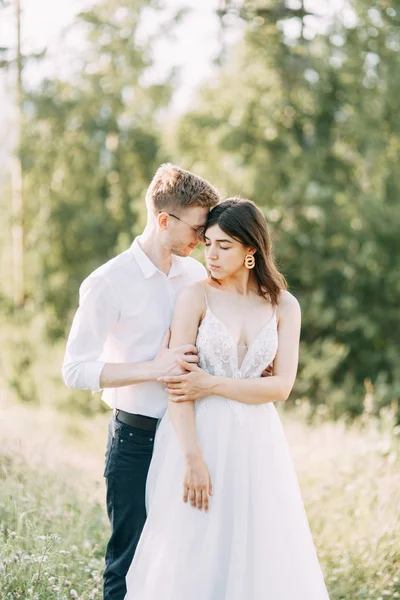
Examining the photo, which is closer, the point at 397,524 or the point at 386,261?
the point at 397,524

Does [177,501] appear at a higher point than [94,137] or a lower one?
lower

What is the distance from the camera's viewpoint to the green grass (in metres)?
3.32

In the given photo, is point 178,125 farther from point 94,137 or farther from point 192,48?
point 94,137

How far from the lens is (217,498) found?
2979 mm

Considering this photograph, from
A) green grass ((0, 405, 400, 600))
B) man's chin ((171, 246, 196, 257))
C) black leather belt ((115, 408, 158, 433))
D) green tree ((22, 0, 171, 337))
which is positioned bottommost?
green grass ((0, 405, 400, 600))

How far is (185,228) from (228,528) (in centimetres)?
121

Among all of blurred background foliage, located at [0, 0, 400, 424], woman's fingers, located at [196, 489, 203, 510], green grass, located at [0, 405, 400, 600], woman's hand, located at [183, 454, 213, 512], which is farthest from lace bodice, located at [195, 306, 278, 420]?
blurred background foliage, located at [0, 0, 400, 424]

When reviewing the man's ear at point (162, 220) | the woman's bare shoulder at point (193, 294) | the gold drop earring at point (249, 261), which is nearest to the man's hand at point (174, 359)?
the woman's bare shoulder at point (193, 294)

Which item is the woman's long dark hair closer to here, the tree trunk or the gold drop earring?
the gold drop earring

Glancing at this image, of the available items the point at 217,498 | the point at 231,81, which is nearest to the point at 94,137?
the point at 231,81

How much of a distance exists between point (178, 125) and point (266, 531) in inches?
364

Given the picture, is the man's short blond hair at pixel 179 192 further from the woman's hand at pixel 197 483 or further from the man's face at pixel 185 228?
the woman's hand at pixel 197 483

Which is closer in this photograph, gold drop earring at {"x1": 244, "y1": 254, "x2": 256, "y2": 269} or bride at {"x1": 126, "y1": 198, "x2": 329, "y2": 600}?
bride at {"x1": 126, "y1": 198, "x2": 329, "y2": 600}

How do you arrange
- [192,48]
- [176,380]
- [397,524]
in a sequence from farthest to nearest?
1. [192,48]
2. [397,524]
3. [176,380]
